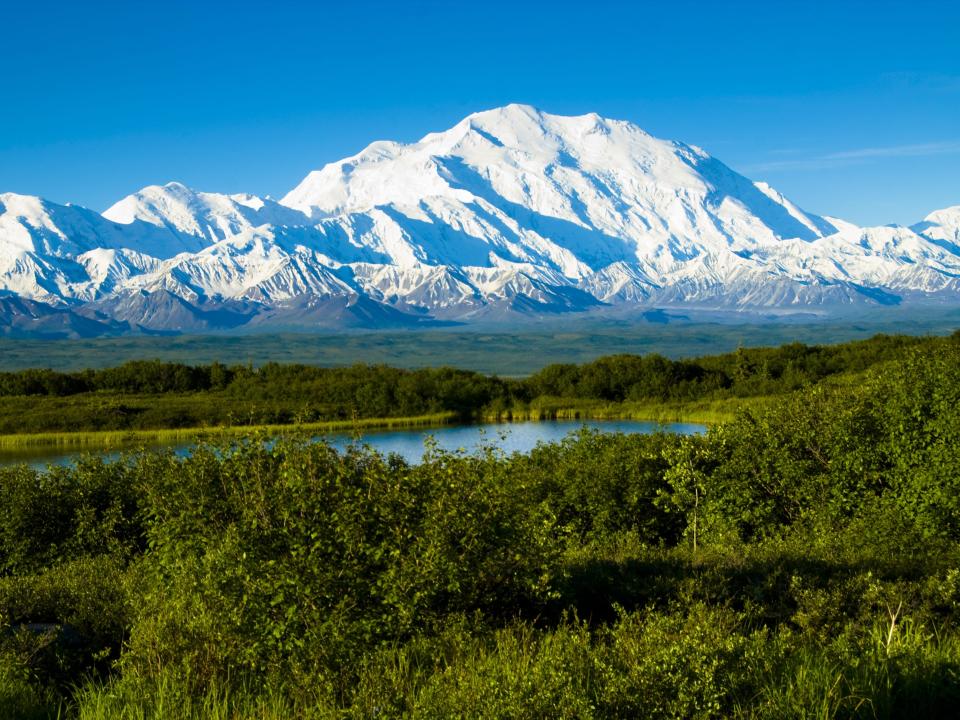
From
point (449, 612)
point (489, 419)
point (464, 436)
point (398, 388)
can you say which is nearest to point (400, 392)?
point (398, 388)

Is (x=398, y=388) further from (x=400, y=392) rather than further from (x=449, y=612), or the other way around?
(x=449, y=612)

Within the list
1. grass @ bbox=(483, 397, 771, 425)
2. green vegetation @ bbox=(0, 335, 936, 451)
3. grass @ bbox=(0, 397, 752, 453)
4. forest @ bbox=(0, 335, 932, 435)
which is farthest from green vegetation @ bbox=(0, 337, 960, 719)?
forest @ bbox=(0, 335, 932, 435)

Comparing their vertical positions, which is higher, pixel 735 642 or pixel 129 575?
pixel 735 642

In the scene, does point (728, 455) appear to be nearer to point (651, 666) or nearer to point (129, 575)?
point (129, 575)

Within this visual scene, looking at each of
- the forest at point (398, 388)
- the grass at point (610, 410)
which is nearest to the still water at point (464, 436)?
the grass at point (610, 410)

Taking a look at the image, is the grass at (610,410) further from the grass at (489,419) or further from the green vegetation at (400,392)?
the green vegetation at (400,392)

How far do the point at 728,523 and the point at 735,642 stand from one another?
15768 mm

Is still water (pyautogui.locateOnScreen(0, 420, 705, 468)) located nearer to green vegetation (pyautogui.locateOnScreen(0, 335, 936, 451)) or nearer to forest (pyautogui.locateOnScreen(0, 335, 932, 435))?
green vegetation (pyautogui.locateOnScreen(0, 335, 936, 451))

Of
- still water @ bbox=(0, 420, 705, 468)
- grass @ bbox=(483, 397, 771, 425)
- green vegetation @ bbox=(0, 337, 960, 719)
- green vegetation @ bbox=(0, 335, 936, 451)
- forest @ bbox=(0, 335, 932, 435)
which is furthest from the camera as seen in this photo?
forest @ bbox=(0, 335, 932, 435)

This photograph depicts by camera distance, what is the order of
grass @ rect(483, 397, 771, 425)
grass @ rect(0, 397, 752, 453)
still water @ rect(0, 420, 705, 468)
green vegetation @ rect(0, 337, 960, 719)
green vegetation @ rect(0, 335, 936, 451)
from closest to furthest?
1. green vegetation @ rect(0, 337, 960, 719)
2. still water @ rect(0, 420, 705, 468)
3. grass @ rect(0, 397, 752, 453)
4. green vegetation @ rect(0, 335, 936, 451)
5. grass @ rect(483, 397, 771, 425)

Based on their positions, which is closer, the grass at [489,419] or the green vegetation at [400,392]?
the grass at [489,419]

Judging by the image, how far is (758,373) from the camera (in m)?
93.1

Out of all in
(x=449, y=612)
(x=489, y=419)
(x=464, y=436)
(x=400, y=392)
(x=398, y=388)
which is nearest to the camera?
(x=449, y=612)

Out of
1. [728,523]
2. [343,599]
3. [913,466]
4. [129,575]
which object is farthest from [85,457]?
[913,466]
